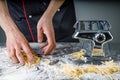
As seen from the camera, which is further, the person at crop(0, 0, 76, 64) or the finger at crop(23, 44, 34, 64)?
the person at crop(0, 0, 76, 64)

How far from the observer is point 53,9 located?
96cm

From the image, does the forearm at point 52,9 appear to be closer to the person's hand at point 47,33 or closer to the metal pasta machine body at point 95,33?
the person's hand at point 47,33

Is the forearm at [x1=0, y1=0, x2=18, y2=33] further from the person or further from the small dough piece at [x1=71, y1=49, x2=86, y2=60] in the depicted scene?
the small dough piece at [x1=71, y1=49, x2=86, y2=60]

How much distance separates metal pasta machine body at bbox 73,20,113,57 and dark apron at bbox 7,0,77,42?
0.28 m

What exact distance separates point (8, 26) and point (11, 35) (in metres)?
0.04

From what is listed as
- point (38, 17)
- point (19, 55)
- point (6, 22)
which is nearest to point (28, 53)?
point (19, 55)

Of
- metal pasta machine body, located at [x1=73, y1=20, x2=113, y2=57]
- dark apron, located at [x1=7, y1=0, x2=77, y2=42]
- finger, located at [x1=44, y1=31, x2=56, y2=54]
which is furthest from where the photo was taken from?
dark apron, located at [x1=7, y1=0, x2=77, y2=42]

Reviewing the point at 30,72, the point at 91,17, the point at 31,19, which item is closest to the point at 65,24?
the point at 31,19

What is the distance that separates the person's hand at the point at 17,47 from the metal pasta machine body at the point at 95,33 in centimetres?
16

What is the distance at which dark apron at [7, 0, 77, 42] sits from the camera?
3.61 ft

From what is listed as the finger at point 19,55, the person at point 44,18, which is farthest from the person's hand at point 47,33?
the finger at point 19,55

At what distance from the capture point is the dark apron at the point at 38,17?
110 centimetres

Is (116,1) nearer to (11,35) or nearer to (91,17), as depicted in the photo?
(91,17)

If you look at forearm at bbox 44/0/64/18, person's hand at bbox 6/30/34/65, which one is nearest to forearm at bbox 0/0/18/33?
person's hand at bbox 6/30/34/65
